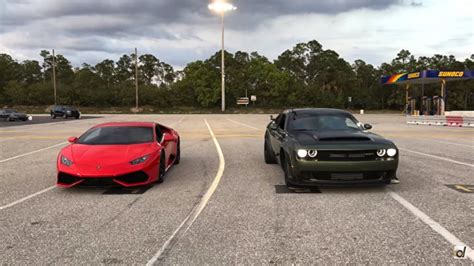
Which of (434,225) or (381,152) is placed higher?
(381,152)

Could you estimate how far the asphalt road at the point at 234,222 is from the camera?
12.3 feet

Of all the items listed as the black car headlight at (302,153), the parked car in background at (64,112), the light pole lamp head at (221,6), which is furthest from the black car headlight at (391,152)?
the light pole lamp head at (221,6)

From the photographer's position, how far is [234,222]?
15.6ft

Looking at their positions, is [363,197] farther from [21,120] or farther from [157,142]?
[21,120]

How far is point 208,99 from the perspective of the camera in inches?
3214

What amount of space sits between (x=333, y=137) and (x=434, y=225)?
2190mm

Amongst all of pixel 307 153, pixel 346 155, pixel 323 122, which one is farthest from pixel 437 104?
pixel 307 153

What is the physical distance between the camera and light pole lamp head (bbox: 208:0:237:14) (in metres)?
55.1

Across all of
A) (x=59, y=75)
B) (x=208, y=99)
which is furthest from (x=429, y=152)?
(x=59, y=75)

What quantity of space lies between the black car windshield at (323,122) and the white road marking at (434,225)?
180cm

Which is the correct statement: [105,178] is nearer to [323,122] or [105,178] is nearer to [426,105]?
[323,122]

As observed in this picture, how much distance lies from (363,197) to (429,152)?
675 centimetres

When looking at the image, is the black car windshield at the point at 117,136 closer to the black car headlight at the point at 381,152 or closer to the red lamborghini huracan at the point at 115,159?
the red lamborghini huracan at the point at 115,159

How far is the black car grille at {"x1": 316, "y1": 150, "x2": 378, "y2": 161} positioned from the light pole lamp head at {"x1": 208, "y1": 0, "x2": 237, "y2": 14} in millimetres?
52887
